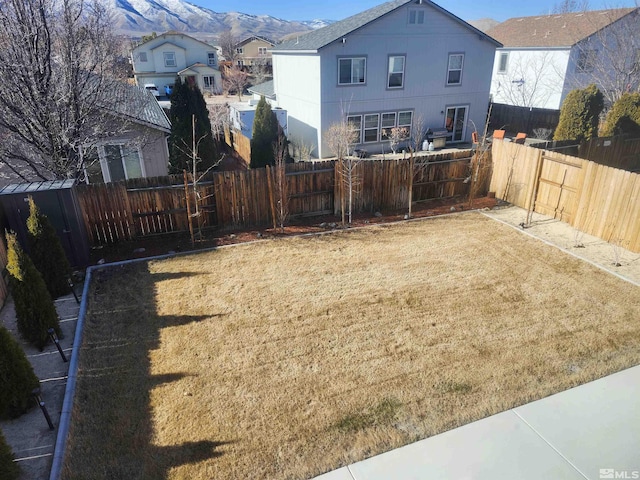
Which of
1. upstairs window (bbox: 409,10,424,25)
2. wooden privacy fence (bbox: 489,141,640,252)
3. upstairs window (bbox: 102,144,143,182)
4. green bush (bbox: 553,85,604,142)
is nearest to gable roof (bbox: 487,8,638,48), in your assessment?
green bush (bbox: 553,85,604,142)

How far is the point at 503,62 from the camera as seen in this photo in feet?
97.0

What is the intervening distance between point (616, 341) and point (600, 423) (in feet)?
6.58

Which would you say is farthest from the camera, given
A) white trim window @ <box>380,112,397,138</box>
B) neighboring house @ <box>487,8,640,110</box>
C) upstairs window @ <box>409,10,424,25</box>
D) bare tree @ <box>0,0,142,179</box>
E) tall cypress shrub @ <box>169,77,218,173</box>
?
neighboring house @ <box>487,8,640,110</box>

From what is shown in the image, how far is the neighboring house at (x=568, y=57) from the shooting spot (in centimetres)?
2394

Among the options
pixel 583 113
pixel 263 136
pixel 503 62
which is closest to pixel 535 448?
pixel 263 136

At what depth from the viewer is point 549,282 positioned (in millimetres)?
8375

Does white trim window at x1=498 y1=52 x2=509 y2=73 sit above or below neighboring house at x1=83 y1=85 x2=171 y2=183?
above

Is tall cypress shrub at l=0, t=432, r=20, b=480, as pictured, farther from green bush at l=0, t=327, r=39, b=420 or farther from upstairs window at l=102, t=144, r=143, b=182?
upstairs window at l=102, t=144, r=143, b=182

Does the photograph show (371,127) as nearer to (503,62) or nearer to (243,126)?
(243,126)

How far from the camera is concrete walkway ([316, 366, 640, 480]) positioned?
449 cm

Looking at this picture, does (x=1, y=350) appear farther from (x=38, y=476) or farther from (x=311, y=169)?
→ (x=311, y=169)

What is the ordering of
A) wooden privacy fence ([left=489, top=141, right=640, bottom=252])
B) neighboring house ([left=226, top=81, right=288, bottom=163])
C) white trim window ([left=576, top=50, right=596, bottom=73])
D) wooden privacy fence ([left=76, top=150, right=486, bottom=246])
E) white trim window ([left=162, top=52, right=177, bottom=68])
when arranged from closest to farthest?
wooden privacy fence ([left=489, top=141, right=640, bottom=252])
wooden privacy fence ([left=76, top=150, right=486, bottom=246])
neighboring house ([left=226, top=81, right=288, bottom=163])
white trim window ([left=576, top=50, right=596, bottom=73])
white trim window ([left=162, top=52, right=177, bottom=68])

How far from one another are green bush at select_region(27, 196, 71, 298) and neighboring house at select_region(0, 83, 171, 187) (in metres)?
3.31

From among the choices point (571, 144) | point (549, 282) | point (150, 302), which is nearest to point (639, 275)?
point (549, 282)
